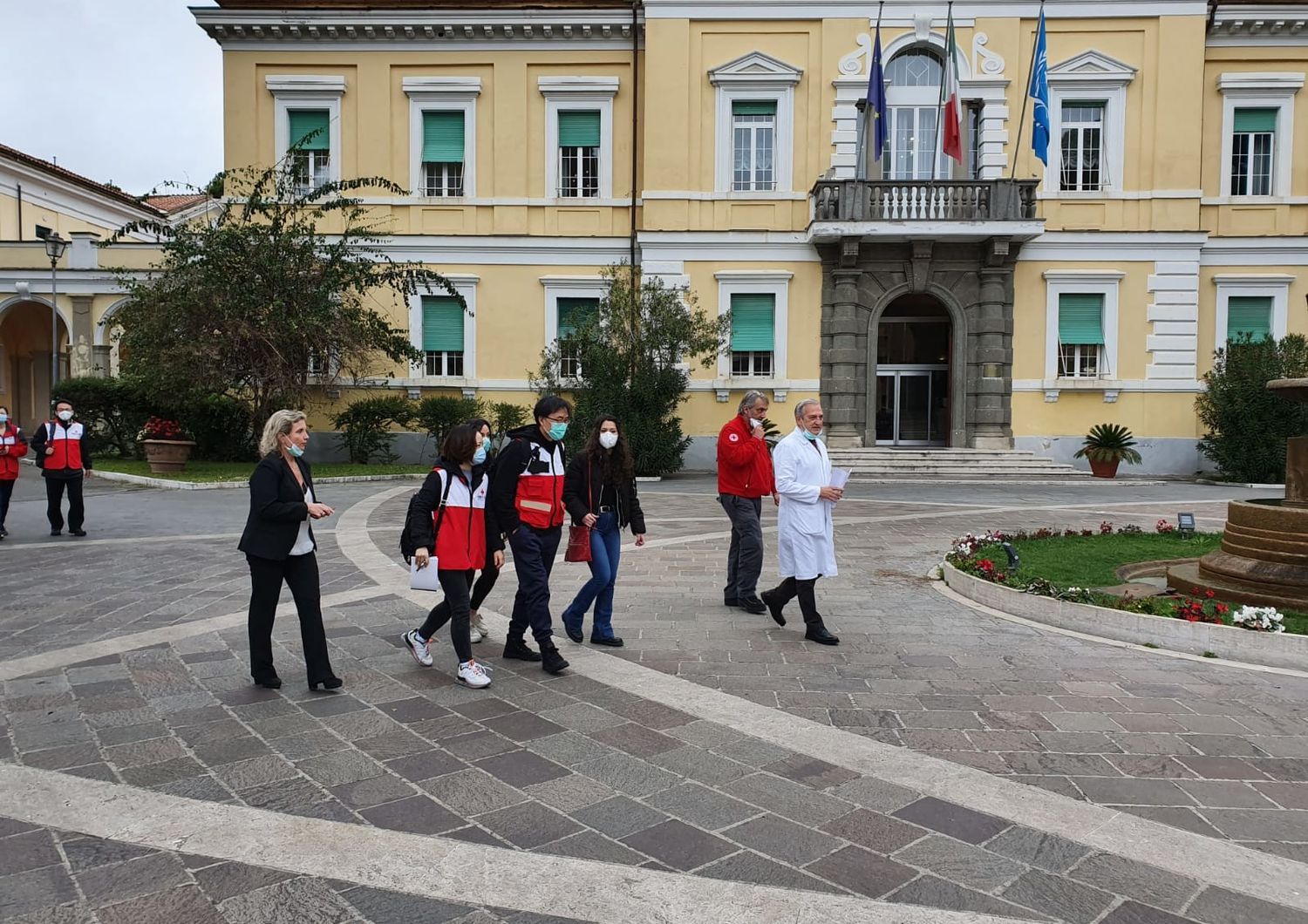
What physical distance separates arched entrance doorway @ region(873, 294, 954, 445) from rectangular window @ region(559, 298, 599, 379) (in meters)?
8.35

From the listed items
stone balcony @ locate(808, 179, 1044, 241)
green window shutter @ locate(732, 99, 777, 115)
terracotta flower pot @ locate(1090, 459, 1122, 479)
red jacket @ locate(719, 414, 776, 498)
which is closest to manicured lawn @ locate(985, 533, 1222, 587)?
red jacket @ locate(719, 414, 776, 498)

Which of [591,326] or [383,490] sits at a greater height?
[591,326]

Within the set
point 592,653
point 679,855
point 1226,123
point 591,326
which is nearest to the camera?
point 679,855

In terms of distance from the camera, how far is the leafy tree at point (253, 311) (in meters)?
19.1

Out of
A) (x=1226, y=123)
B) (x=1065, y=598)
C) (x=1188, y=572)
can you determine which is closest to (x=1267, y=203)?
(x=1226, y=123)

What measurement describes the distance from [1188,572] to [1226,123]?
21.2 m

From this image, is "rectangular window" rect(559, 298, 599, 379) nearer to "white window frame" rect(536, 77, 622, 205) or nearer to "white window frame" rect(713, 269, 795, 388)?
"white window frame" rect(536, 77, 622, 205)

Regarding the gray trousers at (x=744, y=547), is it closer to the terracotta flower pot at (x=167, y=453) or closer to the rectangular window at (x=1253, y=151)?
the terracotta flower pot at (x=167, y=453)

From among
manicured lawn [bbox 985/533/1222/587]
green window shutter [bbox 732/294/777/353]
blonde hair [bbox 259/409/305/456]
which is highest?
green window shutter [bbox 732/294/777/353]

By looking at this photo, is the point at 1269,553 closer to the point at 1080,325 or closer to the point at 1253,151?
the point at 1080,325

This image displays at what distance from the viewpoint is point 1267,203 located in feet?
78.7

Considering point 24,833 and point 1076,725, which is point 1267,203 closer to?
point 1076,725

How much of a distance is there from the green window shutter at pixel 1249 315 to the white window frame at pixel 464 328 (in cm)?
2054

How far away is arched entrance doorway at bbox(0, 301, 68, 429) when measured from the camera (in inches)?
1330
